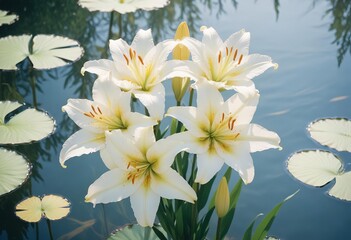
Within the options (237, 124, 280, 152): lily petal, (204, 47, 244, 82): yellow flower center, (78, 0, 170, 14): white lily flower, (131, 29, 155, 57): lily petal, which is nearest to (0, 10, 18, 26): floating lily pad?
(78, 0, 170, 14): white lily flower

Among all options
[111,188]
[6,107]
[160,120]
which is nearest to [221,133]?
[160,120]

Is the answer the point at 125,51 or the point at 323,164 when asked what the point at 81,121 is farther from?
the point at 323,164

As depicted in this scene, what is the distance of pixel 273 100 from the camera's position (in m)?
2.22

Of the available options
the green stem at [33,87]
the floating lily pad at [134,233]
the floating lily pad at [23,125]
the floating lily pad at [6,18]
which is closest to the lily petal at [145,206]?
the floating lily pad at [134,233]

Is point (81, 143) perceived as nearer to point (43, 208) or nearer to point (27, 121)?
point (43, 208)

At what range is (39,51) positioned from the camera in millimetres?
2447

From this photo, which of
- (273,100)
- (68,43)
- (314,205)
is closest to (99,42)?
(68,43)

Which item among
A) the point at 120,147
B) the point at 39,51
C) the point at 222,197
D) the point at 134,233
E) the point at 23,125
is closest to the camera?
the point at 120,147

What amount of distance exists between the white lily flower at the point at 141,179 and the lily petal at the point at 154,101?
0.03 m

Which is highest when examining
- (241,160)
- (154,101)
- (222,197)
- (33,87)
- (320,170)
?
(154,101)

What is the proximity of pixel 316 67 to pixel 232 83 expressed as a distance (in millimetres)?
1543

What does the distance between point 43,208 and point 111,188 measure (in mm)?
781

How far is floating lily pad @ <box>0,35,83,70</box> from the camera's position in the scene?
2367 mm

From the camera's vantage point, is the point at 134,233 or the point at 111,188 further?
the point at 134,233
